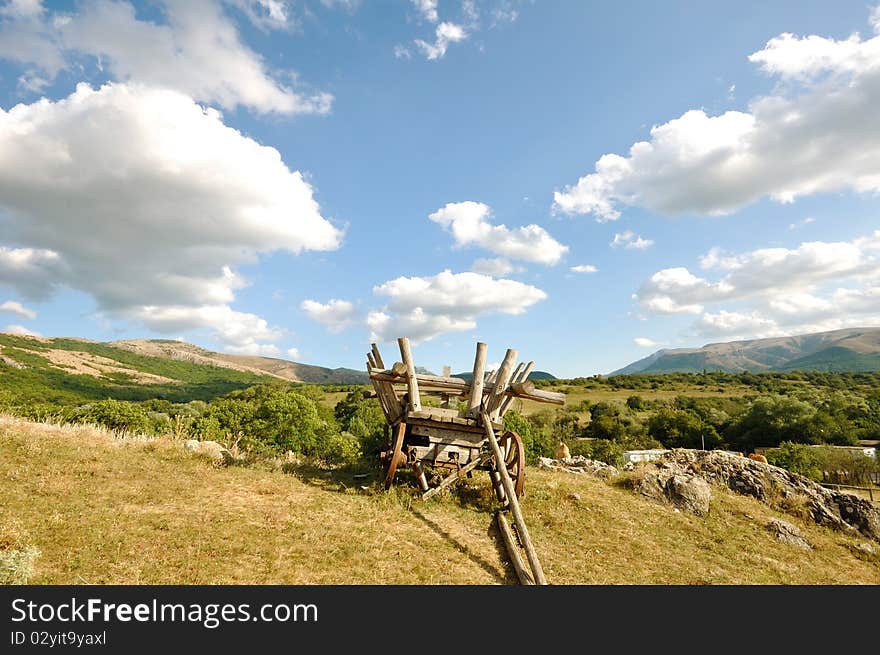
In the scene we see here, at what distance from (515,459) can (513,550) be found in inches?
124

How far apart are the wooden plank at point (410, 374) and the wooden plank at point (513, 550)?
341 cm

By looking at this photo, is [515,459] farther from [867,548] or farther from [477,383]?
[867,548]

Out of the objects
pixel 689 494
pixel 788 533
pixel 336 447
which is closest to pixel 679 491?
pixel 689 494

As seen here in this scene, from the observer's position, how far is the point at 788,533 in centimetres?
1245

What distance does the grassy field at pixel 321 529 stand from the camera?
686 centimetres

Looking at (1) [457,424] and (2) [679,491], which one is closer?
(1) [457,424]

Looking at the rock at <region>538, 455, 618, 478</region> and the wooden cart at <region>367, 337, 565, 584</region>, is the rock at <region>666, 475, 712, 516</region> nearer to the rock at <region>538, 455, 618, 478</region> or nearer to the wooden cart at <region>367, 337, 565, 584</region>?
the rock at <region>538, 455, 618, 478</region>

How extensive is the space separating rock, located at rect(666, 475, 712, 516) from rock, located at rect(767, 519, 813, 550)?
1662 mm

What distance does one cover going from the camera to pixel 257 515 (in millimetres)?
8883

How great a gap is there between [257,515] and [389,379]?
4.62m
